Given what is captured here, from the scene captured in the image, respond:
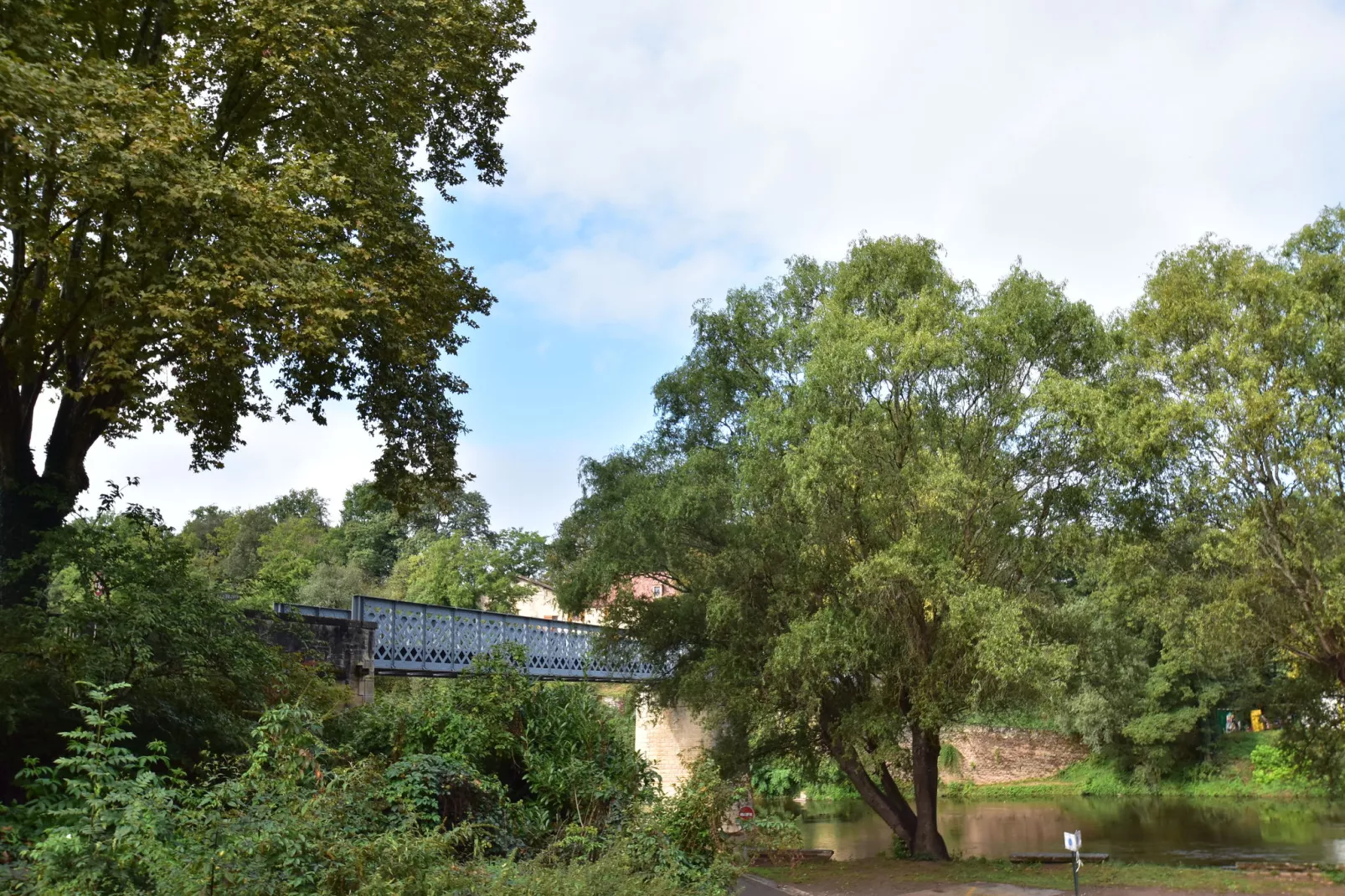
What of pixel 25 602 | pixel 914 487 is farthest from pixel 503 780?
pixel 914 487

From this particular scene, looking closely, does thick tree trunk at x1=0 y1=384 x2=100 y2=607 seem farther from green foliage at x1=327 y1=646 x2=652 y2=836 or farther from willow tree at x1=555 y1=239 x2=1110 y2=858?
willow tree at x1=555 y1=239 x2=1110 y2=858

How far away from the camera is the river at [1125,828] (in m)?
23.2

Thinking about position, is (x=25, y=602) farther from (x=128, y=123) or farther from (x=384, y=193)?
(x=384, y=193)

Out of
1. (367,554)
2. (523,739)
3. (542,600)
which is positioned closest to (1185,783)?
(542,600)

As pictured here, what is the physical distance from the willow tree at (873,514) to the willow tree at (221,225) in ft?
18.4

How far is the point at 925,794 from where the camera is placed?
19141 millimetres

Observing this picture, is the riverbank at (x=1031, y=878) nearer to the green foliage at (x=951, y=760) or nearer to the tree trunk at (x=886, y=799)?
the tree trunk at (x=886, y=799)

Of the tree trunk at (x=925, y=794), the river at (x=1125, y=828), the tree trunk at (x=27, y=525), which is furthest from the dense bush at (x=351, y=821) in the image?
the river at (x=1125, y=828)

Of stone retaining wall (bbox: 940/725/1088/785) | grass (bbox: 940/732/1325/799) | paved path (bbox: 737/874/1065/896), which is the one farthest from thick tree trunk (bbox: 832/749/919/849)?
stone retaining wall (bbox: 940/725/1088/785)

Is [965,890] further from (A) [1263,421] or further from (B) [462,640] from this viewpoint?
(B) [462,640]

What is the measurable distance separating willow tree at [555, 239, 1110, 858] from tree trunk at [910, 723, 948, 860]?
5 centimetres

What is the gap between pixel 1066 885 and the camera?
15.5m

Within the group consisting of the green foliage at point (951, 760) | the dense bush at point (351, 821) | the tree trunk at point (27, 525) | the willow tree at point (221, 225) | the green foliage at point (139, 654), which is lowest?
the green foliage at point (951, 760)

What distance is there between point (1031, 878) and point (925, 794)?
3.13m
